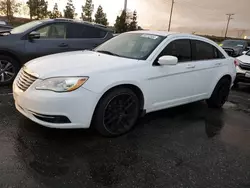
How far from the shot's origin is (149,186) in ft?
8.82

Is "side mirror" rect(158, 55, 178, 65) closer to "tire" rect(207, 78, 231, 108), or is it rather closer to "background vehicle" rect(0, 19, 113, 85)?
"tire" rect(207, 78, 231, 108)

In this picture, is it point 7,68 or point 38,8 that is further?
point 38,8

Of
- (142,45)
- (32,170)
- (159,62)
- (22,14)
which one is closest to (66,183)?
(32,170)

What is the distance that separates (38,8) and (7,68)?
39703 mm

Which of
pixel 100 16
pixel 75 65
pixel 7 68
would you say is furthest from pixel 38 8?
pixel 75 65

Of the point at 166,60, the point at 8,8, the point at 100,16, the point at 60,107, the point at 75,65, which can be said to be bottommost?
the point at 60,107

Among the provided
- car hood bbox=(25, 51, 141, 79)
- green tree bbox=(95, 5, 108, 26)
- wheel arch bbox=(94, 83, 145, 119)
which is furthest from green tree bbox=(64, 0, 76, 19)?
wheel arch bbox=(94, 83, 145, 119)

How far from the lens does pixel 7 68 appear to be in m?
6.12

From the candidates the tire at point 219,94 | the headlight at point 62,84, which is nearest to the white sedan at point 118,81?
the headlight at point 62,84

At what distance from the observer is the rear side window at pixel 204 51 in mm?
4828

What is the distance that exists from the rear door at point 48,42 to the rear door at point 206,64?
3.48 meters

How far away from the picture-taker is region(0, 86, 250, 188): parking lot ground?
2.74 m

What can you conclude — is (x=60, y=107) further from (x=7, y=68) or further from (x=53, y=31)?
(x=53, y=31)

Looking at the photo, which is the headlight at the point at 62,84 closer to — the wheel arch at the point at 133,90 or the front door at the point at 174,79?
the wheel arch at the point at 133,90
